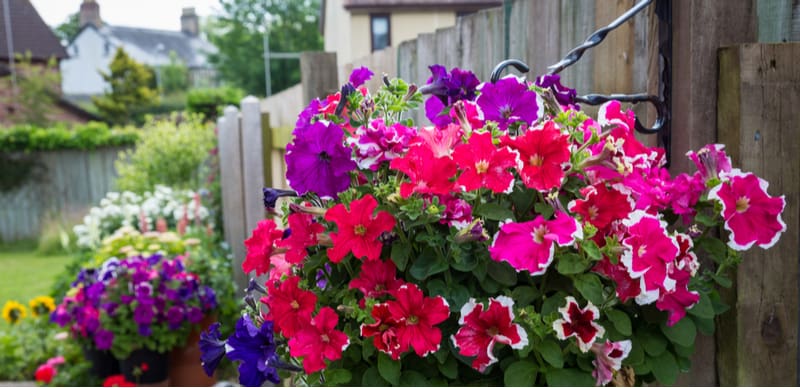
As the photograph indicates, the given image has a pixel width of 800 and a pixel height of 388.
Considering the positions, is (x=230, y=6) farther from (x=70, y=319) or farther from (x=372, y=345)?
(x=372, y=345)

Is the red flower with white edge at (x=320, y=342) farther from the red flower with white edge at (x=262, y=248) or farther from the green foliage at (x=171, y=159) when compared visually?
the green foliage at (x=171, y=159)

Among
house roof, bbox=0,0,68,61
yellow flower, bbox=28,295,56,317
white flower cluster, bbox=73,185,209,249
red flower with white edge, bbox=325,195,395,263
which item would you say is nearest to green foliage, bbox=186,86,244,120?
house roof, bbox=0,0,68,61

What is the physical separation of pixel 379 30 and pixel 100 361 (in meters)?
13.7

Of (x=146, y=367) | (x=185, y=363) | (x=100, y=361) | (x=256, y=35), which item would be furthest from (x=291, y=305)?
(x=256, y=35)

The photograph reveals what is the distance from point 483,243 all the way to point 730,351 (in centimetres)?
62

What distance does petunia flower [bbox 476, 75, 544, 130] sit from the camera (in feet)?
3.70

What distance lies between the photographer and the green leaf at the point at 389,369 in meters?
1.06

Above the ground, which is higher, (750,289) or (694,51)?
(694,51)

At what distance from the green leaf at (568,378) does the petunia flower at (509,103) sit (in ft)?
1.25

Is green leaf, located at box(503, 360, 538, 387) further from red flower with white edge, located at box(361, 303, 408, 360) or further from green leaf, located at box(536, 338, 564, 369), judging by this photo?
red flower with white edge, located at box(361, 303, 408, 360)

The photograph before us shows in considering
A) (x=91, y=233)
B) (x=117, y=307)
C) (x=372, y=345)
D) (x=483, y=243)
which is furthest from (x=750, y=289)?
(x=91, y=233)

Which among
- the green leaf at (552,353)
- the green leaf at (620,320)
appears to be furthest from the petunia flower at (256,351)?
the green leaf at (620,320)

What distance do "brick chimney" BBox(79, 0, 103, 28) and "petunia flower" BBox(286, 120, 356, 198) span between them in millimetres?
48572

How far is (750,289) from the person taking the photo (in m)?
1.30
